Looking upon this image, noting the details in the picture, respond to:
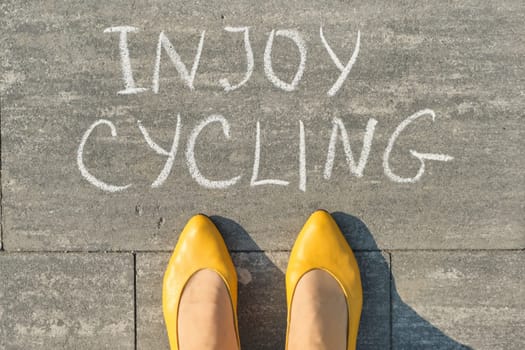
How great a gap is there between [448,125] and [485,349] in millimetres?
1100

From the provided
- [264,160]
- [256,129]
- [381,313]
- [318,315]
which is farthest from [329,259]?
[256,129]

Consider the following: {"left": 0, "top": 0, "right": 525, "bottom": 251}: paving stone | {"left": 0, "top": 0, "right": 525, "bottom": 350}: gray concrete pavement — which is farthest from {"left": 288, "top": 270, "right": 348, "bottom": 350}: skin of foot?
{"left": 0, "top": 0, "right": 525, "bottom": 251}: paving stone

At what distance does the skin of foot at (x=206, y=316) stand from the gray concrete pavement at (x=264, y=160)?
143 millimetres

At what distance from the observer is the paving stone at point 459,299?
2674 mm

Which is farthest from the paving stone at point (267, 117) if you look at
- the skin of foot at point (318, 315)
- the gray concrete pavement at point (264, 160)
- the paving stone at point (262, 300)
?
the skin of foot at point (318, 315)

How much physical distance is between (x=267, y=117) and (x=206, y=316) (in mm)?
974

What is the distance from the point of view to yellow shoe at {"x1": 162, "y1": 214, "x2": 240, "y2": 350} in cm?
264

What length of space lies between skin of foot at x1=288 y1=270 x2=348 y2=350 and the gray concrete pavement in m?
0.13

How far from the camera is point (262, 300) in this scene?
8.89 ft

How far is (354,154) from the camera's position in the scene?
2.65 meters

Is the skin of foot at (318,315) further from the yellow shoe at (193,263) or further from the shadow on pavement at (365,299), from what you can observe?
the yellow shoe at (193,263)

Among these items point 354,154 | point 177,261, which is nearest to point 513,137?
point 354,154

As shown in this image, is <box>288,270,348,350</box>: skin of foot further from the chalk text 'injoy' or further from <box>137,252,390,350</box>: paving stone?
the chalk text 'injoy'

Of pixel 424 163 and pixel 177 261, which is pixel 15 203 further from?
pixel 424 163
